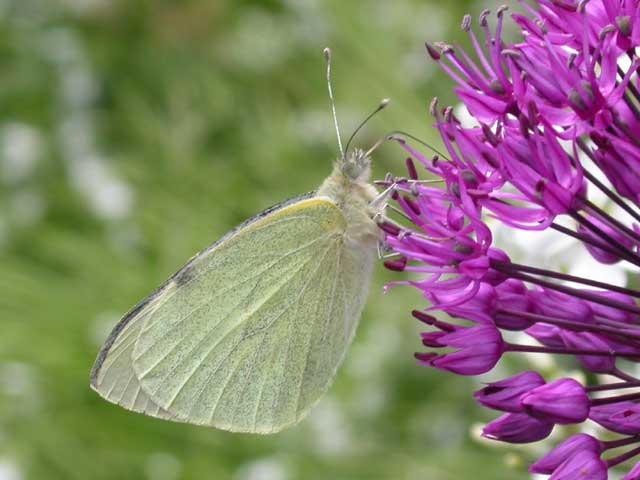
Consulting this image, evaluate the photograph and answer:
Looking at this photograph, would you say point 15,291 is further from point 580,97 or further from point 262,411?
point 580,97

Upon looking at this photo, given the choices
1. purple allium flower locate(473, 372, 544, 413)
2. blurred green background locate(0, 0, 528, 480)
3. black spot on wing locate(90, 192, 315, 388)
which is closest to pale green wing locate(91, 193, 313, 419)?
black spot on wing locate(90, 192, 315, 388)

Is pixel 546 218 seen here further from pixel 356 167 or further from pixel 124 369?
pixel 124 369

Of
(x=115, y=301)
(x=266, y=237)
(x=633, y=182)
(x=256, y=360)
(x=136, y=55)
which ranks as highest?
(x=136, y=55)

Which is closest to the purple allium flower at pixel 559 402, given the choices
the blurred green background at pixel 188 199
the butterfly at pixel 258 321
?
the butterfly at pixel 258 321

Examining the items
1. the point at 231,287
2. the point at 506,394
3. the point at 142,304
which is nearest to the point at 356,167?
the point at 231,287

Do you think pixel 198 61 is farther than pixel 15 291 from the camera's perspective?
Yes

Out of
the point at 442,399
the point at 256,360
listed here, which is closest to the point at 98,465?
the point at 442,399

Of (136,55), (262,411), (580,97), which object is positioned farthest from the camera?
(136,55)

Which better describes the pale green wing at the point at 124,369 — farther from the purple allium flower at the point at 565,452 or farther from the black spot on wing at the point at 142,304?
the purple allium flower at the point at 565,452
